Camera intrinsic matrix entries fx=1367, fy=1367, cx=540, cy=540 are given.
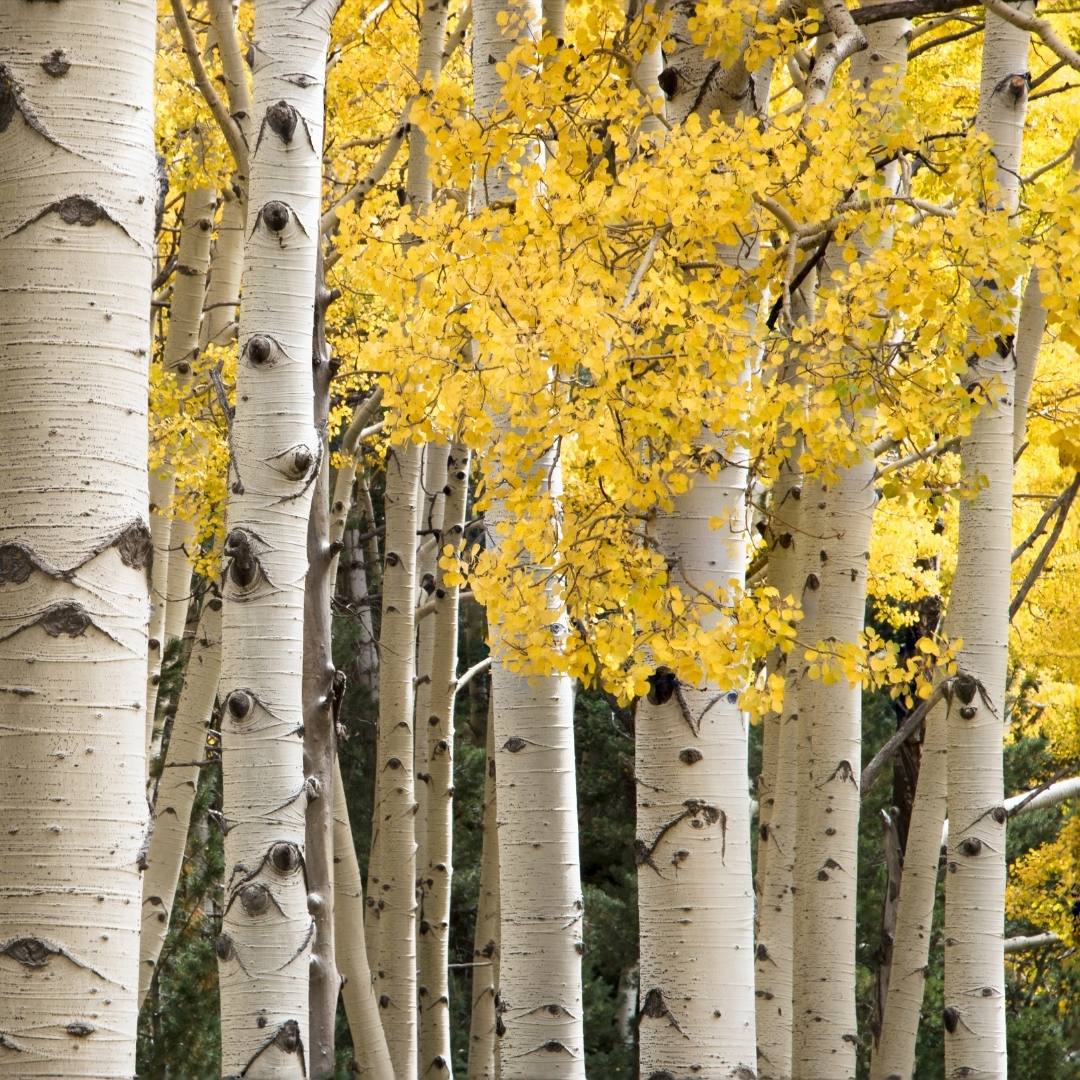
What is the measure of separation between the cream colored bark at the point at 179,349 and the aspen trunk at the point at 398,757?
121 cm

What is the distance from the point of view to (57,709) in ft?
5.05

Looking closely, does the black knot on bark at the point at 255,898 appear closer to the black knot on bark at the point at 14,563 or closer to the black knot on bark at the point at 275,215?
the black knot on bark at the point at 275,215

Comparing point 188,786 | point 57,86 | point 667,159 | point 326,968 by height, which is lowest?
point 326,968

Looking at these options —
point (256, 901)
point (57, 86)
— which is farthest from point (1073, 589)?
point (57, 86)

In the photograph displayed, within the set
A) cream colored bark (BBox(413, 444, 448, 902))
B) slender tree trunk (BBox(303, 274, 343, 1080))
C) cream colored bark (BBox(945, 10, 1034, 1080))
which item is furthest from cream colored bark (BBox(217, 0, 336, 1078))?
cream colored bark (BBox(413, 444, 448, 902))

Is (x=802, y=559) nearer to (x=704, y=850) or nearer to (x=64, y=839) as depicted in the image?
(x=704, y=850)

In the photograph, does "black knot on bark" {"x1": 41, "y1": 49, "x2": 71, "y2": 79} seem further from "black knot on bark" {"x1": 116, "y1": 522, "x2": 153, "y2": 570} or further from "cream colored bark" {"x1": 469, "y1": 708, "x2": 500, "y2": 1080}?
"cream colored bark" {"x1": 469, "y1": 708, "x2": 500, "y2": 1080}

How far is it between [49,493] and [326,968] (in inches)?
161

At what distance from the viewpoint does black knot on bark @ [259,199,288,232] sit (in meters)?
3.59

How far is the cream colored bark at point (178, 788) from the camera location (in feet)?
22.8

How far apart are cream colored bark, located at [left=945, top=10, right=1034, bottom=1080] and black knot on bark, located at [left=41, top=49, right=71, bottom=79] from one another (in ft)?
12.1

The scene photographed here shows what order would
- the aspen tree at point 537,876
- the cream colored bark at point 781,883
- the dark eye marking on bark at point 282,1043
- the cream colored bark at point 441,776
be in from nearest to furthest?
1. the dark eye marking on bark at point 282,1043
2. the aspen tree at point 537,876
3. the cream colored bark at point 781,883
4. the cream colored bark at point 441,776

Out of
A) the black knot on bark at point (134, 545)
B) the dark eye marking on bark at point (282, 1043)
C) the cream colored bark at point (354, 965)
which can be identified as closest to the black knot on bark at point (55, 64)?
the black knot on bark at point (134, 545)

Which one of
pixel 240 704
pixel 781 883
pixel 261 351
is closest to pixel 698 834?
pixel 240 704
